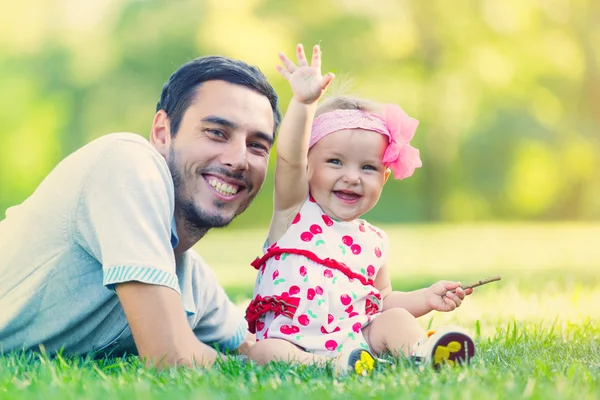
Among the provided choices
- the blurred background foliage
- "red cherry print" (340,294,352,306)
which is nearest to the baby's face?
"red cherry print" (340,294,352,306)

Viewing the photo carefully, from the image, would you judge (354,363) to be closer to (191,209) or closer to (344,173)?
(191,209)

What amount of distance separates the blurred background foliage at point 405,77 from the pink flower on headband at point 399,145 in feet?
68.6

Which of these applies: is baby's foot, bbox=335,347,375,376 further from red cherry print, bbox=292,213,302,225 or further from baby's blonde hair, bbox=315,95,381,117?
baby's blonde hair, bbox=315,95,381,117

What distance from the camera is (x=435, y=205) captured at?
26.5 m

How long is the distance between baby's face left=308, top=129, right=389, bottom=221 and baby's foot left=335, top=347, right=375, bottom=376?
3.18 feet

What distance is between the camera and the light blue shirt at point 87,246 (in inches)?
116

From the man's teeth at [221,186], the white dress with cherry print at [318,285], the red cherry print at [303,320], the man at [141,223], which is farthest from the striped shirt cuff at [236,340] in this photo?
the man's teeth at [221,186]

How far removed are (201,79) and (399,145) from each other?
928 mm

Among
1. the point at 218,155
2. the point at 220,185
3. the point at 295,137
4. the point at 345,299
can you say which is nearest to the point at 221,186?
the point at 220,185

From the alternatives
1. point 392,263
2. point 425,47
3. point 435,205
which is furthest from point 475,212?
point 392,263

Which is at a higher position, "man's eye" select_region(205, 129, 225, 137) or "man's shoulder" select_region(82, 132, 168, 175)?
"man's eye" select_region(205, 129, 225, 137)

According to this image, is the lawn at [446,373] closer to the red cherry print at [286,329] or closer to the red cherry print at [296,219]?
the red cherry print at [286,329]

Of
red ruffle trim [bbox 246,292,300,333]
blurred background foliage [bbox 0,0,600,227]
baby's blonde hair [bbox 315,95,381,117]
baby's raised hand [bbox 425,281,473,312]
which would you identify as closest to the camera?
baby's raised hand [bbox 425,281,473,312]

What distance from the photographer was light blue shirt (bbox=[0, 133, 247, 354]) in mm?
2959
